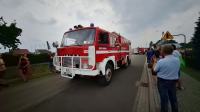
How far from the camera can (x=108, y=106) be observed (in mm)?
4840

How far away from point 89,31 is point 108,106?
144 inches

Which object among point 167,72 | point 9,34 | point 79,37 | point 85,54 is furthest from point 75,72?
point 9,34

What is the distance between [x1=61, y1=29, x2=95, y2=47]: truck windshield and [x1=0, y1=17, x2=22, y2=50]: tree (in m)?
38.7

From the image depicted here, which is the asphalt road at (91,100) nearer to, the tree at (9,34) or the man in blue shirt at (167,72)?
the man in blue shirt at (167,72)

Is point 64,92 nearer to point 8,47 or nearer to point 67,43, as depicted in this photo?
point 67,43

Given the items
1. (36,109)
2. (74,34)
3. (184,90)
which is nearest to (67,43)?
(74,34)

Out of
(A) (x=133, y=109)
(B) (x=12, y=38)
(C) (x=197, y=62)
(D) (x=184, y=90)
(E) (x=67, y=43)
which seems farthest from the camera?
(B) (x=12, y=38)

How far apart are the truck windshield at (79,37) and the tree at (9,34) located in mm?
38689

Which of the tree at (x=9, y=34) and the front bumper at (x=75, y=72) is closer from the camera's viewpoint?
the front bumper at (x=75, y=72)

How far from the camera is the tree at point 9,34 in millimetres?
38906

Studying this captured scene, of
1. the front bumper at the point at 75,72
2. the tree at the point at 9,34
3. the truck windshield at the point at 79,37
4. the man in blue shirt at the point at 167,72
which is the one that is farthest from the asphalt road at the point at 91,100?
the tree at the point at 9,34

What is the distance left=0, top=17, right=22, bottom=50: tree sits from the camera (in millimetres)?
38906

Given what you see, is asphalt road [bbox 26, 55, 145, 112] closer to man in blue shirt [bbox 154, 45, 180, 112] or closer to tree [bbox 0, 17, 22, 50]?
man in blue shirt [bbox 154, 45, 180, 112]

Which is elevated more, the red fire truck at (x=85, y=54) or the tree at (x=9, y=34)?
the tree at (x=9, y=34)
